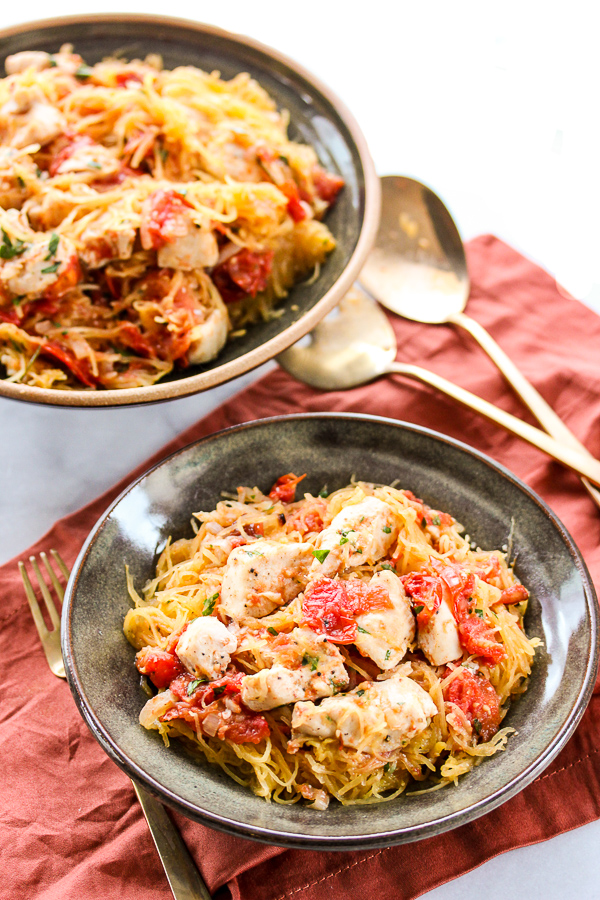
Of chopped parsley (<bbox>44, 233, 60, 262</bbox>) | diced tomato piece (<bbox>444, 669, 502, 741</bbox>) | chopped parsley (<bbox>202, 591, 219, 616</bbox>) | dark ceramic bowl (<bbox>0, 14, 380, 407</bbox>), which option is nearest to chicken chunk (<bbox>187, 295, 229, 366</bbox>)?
dark ceramic bowl (<bbox>0, 14, 380, 407</bbox>)

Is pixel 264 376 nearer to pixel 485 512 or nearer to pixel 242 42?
pixel 485 512

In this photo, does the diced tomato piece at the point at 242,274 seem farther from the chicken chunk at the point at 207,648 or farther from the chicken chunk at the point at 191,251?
the chicken chunk at the point at 207,648

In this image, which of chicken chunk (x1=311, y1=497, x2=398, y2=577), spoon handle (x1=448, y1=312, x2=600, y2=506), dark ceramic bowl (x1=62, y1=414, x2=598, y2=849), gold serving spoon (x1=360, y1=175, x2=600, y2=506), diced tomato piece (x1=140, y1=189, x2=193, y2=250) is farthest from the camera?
gold serving spoon (x1=360, y1=175, x2=600, y2=506)

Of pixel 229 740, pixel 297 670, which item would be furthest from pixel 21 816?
pixel 297 670

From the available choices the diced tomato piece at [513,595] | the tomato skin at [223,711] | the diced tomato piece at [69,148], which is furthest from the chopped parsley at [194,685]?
the diced tomato piece at [69,148]

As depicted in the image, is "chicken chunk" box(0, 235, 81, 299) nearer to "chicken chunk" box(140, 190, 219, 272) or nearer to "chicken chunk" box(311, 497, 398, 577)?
"chicken chunk" box(140, 190, 219, 272)

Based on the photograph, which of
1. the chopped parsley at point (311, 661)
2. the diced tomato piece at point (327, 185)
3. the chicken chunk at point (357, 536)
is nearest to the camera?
the chopped parsley at point (311, 661)

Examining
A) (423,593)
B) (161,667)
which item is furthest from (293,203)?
(161,667)
